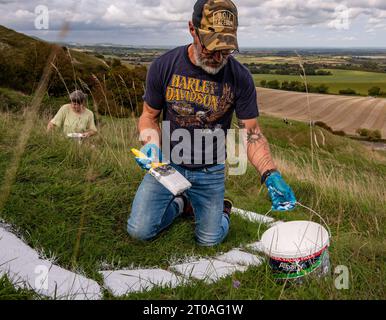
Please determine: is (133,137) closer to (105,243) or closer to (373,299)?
(105,243)

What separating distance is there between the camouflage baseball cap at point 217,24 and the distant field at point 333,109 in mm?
33772

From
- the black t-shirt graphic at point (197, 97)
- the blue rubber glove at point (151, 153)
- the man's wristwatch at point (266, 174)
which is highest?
the black t-shirt graphic at point (197, 97)

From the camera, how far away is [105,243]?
3143 millimetres

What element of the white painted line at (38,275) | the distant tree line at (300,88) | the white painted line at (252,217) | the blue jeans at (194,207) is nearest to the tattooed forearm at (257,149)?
the blue jeans at (194,207)

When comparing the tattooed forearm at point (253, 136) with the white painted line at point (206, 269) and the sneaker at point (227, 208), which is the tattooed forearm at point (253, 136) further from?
the white painted line at point (206, 269)

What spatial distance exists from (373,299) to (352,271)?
1.11 feet

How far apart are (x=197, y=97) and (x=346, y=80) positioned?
55932 millimetres

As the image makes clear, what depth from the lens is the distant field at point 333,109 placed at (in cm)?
3978

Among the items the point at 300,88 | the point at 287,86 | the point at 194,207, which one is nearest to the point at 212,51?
the point at 194,207

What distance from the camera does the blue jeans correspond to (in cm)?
331

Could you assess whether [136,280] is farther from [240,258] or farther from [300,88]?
[300,88]

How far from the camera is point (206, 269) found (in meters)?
2.84

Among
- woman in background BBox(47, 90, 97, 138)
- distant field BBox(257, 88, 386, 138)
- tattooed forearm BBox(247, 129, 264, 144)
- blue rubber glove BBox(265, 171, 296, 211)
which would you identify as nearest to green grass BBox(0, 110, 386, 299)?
blue rubber glove BBox(265, 171, 296, 211)
